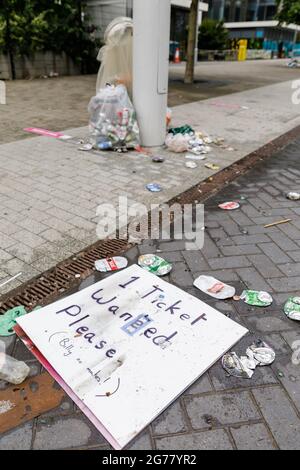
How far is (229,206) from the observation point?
160 inches

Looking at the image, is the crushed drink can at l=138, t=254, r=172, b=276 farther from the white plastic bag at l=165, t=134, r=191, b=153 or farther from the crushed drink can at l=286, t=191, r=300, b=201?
the white plastic bag at l=165, t=134, r=191, b=153

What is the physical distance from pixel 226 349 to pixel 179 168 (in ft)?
10.6

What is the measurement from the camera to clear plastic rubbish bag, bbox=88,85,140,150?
529 centimetres

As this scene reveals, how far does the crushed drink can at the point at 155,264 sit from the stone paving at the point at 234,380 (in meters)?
0.06

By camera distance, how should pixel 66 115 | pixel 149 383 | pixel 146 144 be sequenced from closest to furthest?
1. pixel 149 383
2. pixel 146 144
3. pixel 66 115

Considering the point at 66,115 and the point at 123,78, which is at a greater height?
the point at 123,78

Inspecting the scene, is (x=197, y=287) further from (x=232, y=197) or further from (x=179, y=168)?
(x=179, y=168)

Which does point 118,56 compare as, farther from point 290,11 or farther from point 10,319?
point 290,11

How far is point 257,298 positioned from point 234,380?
0.75 metres

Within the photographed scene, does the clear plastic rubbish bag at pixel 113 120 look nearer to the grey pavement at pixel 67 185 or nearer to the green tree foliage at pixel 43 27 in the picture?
the grey pavement at pixel 67 185

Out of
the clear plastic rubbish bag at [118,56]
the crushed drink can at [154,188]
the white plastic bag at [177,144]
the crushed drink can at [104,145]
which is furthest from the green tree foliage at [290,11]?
the crushed drink can at [154,188]

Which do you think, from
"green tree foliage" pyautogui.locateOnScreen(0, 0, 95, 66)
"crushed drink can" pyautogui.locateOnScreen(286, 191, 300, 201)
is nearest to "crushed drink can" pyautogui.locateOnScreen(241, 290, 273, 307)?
"crushed drink can" pyautogui.locateOnScreen(286, 191, 300, 201)
